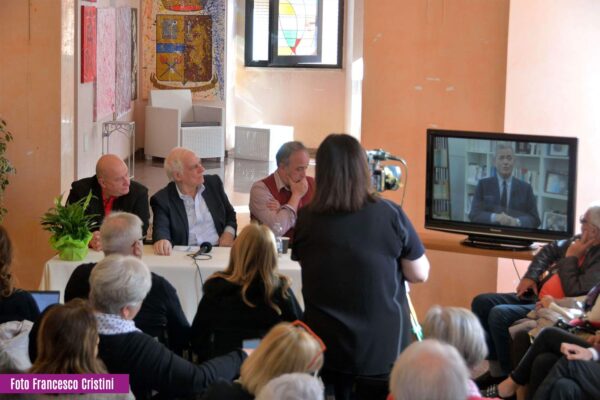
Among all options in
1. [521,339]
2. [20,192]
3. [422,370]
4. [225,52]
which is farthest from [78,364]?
[225,52]

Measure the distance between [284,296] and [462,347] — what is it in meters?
0.94

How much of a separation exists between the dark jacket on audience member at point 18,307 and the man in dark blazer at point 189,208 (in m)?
1.70

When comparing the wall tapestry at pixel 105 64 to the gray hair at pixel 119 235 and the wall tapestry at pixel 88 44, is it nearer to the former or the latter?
the wall tapestry at pixel 88 44

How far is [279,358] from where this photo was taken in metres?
2.88

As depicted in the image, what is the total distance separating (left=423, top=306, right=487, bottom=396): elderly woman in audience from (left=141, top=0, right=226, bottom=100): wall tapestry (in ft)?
44.3

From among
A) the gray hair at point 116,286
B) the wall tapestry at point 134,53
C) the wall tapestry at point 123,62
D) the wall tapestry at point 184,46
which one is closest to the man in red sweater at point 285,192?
the gray hair at point 116,286

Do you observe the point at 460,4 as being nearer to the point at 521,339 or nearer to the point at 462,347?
the point at 521,339

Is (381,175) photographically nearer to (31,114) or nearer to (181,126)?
(31,114)

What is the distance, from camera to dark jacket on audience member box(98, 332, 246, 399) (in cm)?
330

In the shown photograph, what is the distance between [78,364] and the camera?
2.95 meters

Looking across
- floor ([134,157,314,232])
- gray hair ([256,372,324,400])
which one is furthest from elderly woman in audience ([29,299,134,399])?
floor ([134,157,314,232])

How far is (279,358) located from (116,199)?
131 inches

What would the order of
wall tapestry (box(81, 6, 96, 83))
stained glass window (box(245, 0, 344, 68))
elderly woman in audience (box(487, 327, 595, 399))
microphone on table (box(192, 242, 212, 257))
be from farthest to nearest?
stained glass window (box(245, 0, 344, 68)), wall tapestry (box(81, 6, 96, 83)), microphone on table (box(192, 242, 212, 257)), elderly woman in audience (box(487, 327, 595, 399))

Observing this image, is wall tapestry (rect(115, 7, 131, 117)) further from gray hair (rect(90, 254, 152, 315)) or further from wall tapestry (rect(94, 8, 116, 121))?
gray hair (rect(90, 254, 152, 315))
